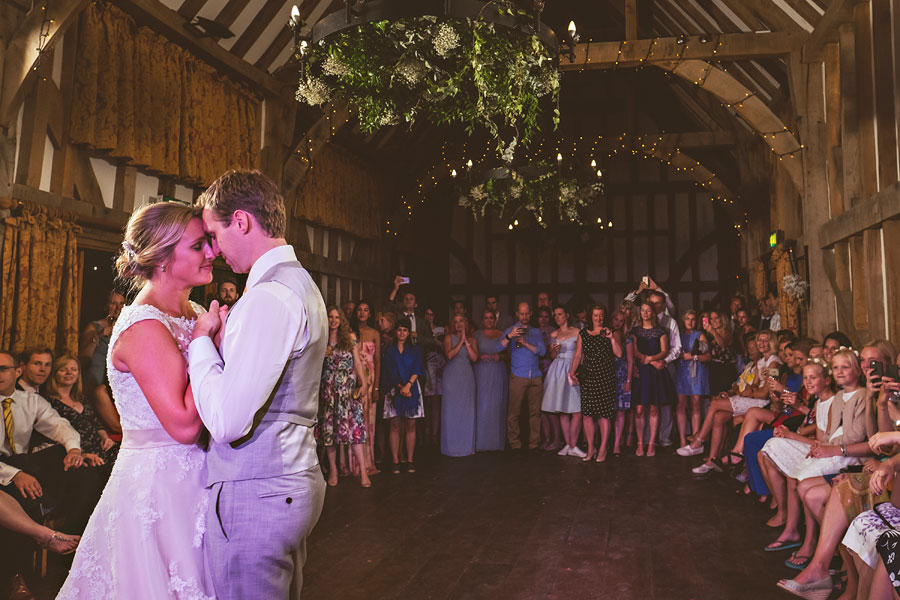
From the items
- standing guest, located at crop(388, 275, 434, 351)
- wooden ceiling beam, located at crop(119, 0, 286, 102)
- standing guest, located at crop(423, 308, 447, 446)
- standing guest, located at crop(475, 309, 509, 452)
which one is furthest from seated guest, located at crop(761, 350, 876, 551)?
wooden ceiling beam, located at crop(119, 0, 286, 102)

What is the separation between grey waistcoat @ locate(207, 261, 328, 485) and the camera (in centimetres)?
139

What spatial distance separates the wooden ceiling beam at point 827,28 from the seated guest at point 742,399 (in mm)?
2873

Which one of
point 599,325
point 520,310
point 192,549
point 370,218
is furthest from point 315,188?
point 192,549

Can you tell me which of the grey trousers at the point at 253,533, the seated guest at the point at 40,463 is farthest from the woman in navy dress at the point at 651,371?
the grey trousers at the point at 253,533

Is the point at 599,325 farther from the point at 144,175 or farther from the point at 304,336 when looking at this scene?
the point at 304,336

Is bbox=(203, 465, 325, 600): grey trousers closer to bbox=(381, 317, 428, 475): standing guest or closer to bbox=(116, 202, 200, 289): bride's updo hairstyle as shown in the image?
bbox=(116, 202, 200, 289): bride's updo hairstyle

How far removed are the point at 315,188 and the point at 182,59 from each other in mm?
3039

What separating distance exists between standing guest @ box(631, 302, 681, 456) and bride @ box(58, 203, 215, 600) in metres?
6.19

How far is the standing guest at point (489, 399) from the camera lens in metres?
7.59

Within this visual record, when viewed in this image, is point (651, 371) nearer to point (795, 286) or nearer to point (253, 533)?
point (795, 286)

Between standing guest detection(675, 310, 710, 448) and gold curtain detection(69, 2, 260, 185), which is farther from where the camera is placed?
standing guest detection(675, 310, 710, 448)

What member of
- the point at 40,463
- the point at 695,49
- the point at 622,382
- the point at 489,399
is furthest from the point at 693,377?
the point at 40,463

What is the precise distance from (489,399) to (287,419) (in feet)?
20.6

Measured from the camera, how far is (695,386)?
7.34 meters
